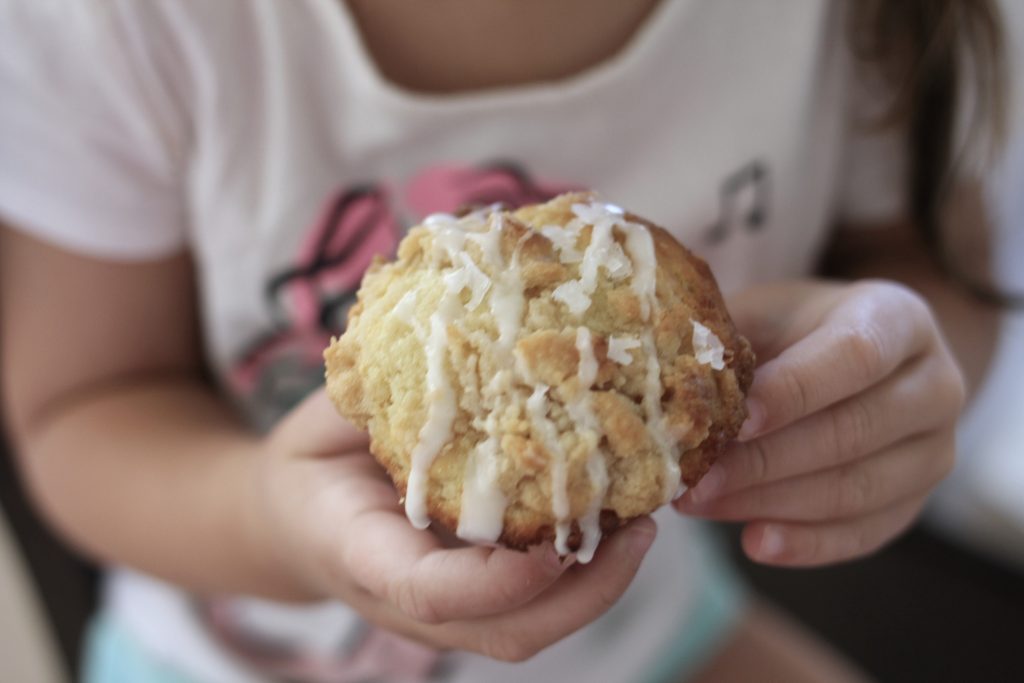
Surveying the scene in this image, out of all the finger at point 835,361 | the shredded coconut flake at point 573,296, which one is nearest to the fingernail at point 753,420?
the finger at point 835,361

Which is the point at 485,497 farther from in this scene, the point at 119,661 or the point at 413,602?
the point at 119,661

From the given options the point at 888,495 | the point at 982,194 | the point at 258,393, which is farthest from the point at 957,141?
the point at 258,393

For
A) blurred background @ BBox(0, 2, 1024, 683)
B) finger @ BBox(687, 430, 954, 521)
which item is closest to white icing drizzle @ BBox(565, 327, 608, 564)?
finger @ BBox(687, 430, 954, 521)

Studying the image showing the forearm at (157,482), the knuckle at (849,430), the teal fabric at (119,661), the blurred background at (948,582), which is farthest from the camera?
the blurred background at (948,582)

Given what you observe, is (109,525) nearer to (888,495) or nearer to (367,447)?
(367,447)

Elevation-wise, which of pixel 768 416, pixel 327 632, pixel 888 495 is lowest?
pixel 327 632

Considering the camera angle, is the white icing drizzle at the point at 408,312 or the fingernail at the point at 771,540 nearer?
the white icing drizzle at the point at 408,312

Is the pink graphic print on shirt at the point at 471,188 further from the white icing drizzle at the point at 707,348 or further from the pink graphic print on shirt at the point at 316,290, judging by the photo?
the white icing drizzle at the point at 707,348
